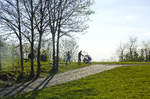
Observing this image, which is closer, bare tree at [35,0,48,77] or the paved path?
the paved path

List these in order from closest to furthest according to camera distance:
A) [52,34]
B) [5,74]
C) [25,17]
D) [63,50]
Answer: [5,74]
[25,17]
[52,34]
[63,50]

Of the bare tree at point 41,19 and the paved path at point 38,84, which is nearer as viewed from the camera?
the paved path at point 38,84

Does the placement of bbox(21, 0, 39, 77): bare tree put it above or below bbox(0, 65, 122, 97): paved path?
above

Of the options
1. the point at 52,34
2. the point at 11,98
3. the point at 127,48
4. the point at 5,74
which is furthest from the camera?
the point at 127,48

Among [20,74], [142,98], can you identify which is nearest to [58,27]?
[20,74]

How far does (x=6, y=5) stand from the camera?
51.5ft

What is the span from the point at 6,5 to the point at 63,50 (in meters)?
44.7

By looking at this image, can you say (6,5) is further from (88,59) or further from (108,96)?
(88,59)

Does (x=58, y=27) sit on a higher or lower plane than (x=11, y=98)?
higher

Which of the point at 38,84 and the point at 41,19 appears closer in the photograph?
the point at 38,84

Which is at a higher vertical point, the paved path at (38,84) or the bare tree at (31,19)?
the bare tree at (31,19)

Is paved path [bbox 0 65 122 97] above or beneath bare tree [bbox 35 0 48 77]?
beneath

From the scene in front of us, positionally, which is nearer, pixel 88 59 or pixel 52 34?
pixel 52 34

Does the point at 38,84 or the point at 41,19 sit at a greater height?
the point at 41,19
